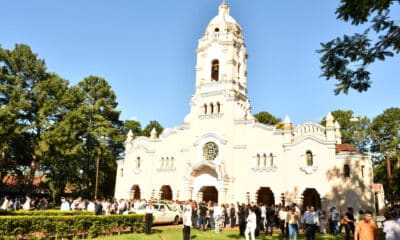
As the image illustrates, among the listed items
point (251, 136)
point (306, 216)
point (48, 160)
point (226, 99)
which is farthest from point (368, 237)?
point (48, 160)

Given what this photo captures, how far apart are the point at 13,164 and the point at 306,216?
116ft

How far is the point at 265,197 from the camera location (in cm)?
3356

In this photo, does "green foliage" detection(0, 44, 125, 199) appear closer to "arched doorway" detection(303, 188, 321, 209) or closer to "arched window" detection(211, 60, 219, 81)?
"arched window" detection(211, 60, 219, 81)

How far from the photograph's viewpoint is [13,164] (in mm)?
39094

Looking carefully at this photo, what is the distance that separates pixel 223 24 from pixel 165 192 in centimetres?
2015

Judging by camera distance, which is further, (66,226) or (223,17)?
(223,17)

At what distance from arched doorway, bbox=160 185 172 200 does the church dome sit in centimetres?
1811

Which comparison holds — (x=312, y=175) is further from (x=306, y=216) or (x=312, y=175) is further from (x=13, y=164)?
(x=13, y=164)

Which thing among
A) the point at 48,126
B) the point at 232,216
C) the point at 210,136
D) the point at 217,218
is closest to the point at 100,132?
the point at 48,126

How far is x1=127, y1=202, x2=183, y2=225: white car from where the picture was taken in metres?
23.9

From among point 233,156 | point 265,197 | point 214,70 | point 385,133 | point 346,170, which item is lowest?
point 265,197

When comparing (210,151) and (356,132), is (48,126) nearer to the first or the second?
(210,151)

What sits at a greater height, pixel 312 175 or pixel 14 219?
pixel 312 175

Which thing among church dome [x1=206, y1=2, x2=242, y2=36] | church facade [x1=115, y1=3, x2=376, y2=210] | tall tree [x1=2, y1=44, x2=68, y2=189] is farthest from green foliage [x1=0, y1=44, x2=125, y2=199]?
church dome [x1=206, y1=2, x2=242, y2=36]
